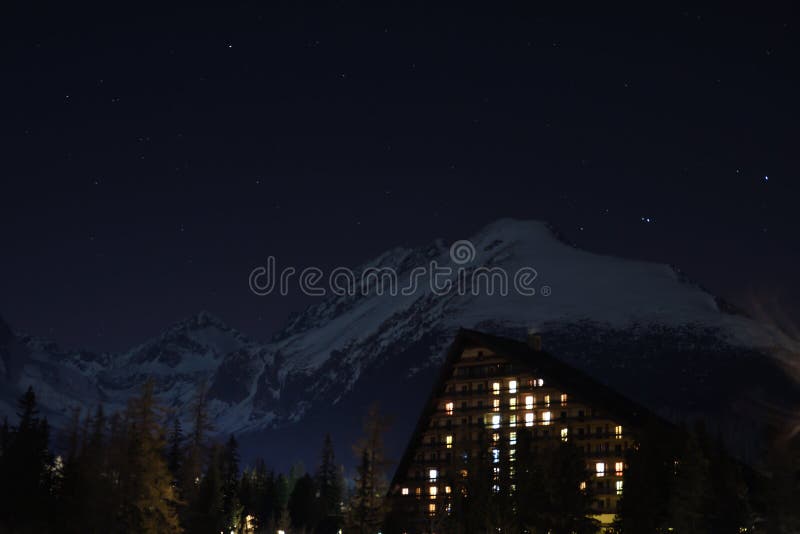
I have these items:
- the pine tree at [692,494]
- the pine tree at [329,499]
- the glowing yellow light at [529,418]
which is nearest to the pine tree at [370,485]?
the pine tree at [692,494]

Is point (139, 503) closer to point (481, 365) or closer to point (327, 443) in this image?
point (481, 365)

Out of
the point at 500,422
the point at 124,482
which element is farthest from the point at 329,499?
the point at 124,482

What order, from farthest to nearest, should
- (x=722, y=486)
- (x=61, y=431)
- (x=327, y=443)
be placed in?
1. (x=327, y=443)
2. (x=61, y=431)
3. (x=722, y=486)

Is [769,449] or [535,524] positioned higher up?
[769,449]

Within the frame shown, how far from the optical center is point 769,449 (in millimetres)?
71625

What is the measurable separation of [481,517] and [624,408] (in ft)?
121

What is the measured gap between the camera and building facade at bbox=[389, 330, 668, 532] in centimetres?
11012

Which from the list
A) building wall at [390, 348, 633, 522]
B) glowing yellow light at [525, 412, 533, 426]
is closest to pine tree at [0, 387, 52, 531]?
building wall at [390, 348, 633, 522]

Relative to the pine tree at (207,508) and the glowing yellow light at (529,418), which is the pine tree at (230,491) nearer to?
the pine tree at (207,508)

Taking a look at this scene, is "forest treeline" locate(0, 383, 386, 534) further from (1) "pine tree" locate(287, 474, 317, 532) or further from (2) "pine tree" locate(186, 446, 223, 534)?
(1) "pine tree" locate(287, 474, 317, 532)

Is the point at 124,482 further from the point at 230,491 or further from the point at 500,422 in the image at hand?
the point at 230,491

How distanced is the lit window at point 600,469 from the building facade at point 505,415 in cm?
10

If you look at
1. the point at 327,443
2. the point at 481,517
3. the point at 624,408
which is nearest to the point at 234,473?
the point at 327,443

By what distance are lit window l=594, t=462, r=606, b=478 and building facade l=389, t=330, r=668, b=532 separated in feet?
0.34
